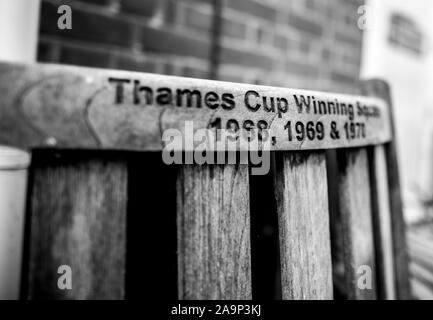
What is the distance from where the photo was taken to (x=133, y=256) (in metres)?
0.46

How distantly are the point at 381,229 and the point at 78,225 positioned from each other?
0.56 m

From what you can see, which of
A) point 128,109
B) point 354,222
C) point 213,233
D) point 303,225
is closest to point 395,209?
point 354,222

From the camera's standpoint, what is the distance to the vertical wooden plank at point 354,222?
0.53 meters

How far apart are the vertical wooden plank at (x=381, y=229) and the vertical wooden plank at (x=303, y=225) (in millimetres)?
221

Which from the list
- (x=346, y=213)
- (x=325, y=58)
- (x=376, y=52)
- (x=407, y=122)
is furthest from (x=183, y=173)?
(x=407, y=122)

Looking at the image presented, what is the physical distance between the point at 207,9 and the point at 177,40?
170 mm

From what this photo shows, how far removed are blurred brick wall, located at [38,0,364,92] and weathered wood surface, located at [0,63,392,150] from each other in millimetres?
279

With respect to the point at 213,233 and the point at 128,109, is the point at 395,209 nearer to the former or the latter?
the point at 213,233

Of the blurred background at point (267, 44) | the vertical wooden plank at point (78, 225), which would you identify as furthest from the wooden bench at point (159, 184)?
the blurred background at point (267, 44)

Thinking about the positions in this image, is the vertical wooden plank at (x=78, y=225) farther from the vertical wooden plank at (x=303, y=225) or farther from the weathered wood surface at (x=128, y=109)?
the vertical wooden plank at (x=303, y=225)

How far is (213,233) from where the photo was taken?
37cm

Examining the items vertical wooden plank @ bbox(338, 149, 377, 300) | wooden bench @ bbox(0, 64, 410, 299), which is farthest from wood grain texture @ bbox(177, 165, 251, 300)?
vertical wooden plank @ bbox(338, 149, 377, 300)

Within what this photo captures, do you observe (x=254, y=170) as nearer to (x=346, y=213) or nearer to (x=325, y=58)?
(x=346, y=213)

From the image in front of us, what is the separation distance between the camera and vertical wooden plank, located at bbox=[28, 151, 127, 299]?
1.06ft
